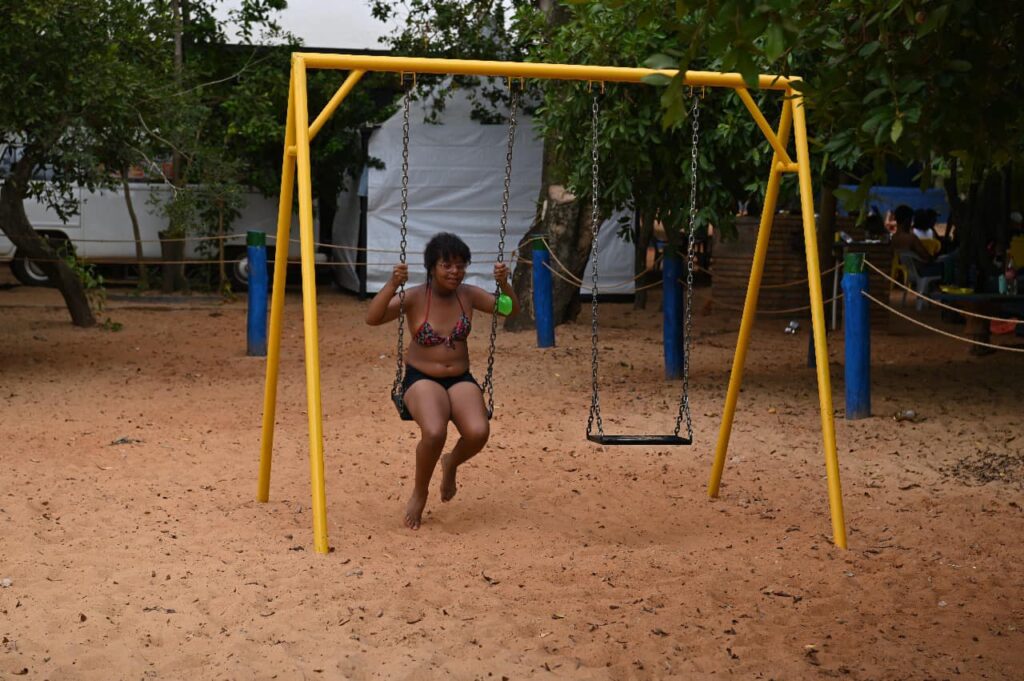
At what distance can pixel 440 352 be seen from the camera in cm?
588

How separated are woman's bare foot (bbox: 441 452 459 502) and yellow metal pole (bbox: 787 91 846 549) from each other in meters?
1.78

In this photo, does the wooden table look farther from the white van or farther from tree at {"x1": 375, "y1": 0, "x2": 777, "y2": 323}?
the white van

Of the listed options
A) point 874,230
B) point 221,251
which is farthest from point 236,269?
point 874,230

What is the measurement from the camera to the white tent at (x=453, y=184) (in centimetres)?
1680

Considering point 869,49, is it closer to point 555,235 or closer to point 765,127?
point 765,127

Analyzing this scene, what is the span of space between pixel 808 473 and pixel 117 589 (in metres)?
4.03

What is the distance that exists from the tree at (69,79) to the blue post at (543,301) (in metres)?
4.04

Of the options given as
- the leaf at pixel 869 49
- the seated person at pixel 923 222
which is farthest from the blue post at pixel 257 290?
the seated person at pixel 923 222

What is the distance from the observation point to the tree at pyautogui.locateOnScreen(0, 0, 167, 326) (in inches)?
364

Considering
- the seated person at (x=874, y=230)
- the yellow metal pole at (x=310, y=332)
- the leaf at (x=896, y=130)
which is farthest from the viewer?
the seated person at (x=874, y=230)

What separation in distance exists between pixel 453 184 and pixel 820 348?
11.8m

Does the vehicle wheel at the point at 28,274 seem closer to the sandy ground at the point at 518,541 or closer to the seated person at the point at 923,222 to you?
the sandy ground at the point at 518,541

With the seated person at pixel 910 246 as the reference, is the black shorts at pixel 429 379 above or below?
below

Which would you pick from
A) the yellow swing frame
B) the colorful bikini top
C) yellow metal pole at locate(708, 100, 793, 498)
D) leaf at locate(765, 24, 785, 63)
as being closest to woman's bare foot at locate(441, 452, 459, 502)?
the colorful bikini top
